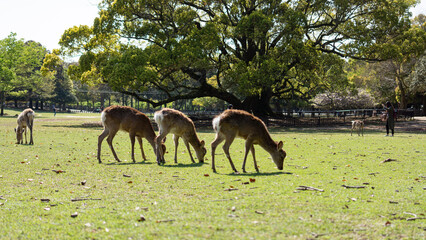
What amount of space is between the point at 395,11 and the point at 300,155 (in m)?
27.3

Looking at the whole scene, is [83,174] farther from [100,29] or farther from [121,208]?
[100,29]

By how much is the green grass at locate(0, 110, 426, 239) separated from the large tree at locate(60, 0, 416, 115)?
21885mm

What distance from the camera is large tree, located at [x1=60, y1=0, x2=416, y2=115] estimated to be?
31625 mm

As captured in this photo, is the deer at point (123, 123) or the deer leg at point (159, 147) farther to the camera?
the deer at point (123, 123)

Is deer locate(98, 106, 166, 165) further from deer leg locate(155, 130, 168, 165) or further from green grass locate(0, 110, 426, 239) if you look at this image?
green grass locate(0, 110, 426, 239)

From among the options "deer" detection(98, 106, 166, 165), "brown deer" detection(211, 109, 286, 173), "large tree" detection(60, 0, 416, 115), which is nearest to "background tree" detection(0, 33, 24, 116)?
"large tree" detection(60, 0, 416, 115)

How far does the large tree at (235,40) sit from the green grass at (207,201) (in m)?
21.9

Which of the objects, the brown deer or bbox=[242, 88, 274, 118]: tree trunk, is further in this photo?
bbox=[242, 88, 274, 118]: tree trunk

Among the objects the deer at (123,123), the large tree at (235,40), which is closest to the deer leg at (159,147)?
the deer at (123,123)

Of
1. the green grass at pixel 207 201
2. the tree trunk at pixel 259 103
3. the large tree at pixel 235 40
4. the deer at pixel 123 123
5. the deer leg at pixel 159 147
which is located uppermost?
the large tree at pixel 235 40

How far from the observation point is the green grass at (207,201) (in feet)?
15.3

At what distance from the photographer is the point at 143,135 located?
40.8 ft

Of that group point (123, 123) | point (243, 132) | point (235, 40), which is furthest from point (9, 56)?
point (243, 132)

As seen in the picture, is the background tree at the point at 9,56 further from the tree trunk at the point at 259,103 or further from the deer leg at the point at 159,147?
the deer leg at the point at 159,147
